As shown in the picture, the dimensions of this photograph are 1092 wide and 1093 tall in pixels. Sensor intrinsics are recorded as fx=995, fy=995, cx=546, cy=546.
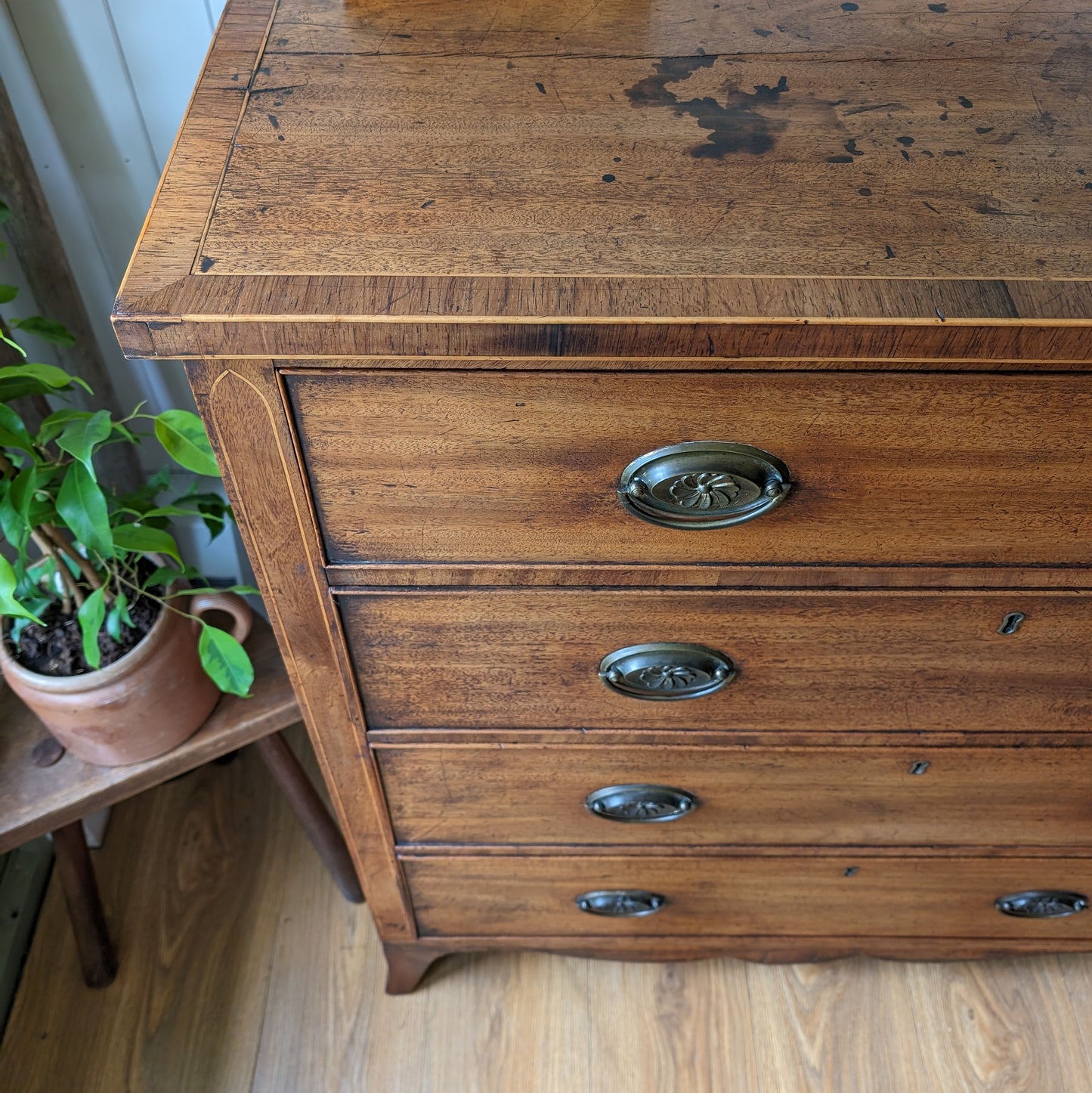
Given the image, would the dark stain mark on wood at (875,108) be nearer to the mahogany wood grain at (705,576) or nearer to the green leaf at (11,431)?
the mahogany wood grain at (705,576)

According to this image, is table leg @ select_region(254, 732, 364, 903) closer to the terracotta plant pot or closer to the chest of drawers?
the terracotta plant pot

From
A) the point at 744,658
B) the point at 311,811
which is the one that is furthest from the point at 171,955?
the point at 744,658

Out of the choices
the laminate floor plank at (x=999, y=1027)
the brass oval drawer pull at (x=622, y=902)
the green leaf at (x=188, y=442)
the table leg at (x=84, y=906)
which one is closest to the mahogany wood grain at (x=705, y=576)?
the green leaf at (x=188, y=442)

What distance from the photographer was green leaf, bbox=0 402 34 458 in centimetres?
72

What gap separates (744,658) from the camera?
0.73 metres

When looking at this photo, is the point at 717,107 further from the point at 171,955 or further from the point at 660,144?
the point at 171,955

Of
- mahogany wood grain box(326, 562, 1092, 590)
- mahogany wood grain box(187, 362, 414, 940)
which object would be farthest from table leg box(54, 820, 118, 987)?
mahogany wood grain box(326, 562, 1092, 590)

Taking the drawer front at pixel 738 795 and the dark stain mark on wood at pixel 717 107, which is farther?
the drawer front at pixel 738 795

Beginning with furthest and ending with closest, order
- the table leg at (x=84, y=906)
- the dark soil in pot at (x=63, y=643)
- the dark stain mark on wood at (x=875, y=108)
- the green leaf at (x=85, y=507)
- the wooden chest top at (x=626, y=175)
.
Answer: the table leg at (x=84, y=906), the dark soil in pot at (x=63, y=643), the green leaf at (x=85, y=507), the dark stain mark on wood at (x=875, y=108), the wooden chest top at (x=626, y=175)

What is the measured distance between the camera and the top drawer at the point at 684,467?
21.9 inches

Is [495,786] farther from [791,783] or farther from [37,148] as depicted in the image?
[37,148]

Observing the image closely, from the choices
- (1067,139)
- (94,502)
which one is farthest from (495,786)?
(1067,139)

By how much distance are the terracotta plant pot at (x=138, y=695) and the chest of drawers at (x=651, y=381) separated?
222 mm

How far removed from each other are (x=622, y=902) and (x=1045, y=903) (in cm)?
43
